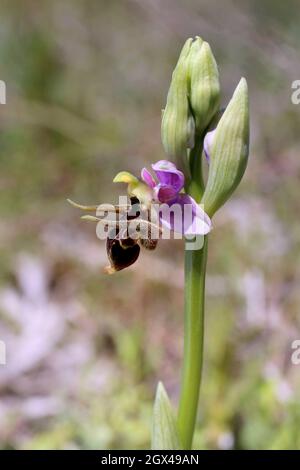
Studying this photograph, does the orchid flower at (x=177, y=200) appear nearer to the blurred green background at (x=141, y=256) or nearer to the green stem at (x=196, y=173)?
the green stem at (x=196, y=173)

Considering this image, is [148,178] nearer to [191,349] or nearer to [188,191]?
[188,191]

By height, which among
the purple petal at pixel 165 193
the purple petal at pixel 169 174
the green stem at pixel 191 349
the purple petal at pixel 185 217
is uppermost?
the purple petal at pixel 169 174

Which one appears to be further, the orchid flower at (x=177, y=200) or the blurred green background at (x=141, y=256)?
the blurred green background at (x=141, y=256)

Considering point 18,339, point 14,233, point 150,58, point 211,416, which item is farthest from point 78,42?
point 211,416

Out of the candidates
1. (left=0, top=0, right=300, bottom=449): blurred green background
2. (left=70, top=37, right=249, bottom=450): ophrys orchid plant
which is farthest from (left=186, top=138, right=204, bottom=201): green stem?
(left=0, top=0, right=300, bottom=449): blurred green background

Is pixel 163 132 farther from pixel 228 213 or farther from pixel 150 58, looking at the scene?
pixel 150 58

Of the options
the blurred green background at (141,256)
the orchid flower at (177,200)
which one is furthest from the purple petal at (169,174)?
the blurred green background at (141,256)

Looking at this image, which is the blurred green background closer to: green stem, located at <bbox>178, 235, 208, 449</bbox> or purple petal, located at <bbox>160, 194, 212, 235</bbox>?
green stem, located at <bbox>178, 235, 208, 449</bbox>

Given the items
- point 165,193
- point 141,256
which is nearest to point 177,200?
point 165,193
